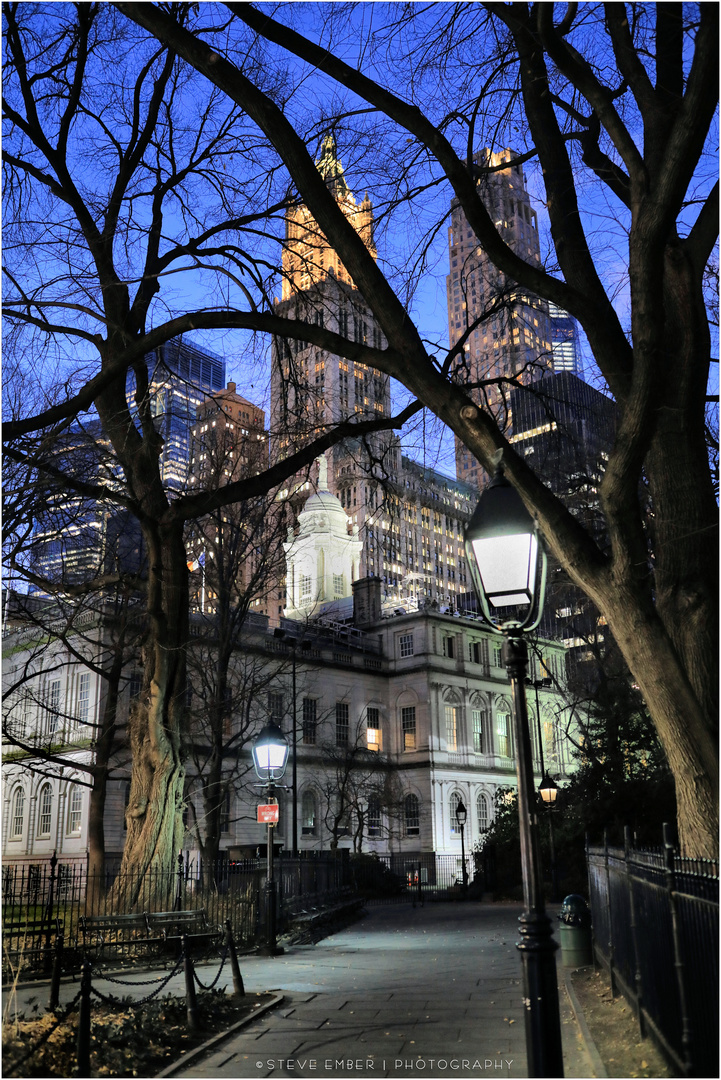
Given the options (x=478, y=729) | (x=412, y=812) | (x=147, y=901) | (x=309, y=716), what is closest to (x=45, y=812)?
(x=309, y=716)

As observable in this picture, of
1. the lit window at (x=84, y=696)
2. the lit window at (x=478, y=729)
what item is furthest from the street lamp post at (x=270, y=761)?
the lit window at (x=478, y=729)

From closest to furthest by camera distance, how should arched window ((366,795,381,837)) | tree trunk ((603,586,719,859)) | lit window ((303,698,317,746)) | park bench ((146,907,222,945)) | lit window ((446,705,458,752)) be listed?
tree trunk ((603,586,719,859)) → park bench ((146,907,222,945)) → arched window ((366,795,381,837)) → lit window ((303,698,317,746)) → lit window ((446,705,458,752))

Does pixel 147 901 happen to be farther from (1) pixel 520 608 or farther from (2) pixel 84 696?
(2) pixel 84 696

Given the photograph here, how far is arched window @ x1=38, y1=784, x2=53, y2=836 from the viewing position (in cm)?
4541

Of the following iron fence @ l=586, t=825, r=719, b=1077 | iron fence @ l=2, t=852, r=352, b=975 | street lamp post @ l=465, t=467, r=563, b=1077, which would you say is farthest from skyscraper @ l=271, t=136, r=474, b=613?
iron fence @ l=2, t=852, r=352, b=975

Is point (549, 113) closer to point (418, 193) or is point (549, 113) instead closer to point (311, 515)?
point (418, 193)

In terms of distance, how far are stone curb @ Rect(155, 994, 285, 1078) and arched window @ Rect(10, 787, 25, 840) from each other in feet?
131

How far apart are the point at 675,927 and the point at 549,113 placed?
8.59 metres

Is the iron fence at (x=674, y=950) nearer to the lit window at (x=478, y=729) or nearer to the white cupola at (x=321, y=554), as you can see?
the lit window at (x=478, y=729)

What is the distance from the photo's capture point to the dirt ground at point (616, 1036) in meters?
6.80

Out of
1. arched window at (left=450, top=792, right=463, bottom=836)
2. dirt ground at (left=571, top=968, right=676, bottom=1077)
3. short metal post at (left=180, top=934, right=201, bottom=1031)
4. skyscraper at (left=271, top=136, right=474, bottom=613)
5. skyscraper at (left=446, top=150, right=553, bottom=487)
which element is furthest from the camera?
arched window at (left=450, top=792, right=463, bottom=836)

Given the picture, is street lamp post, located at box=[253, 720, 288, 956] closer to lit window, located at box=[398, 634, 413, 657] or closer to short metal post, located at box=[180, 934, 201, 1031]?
short metal post, located at box=[180, 934, 201, 1031]

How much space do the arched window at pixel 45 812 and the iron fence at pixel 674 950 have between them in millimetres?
41822

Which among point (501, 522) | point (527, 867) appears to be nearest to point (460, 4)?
point (501, 522)
